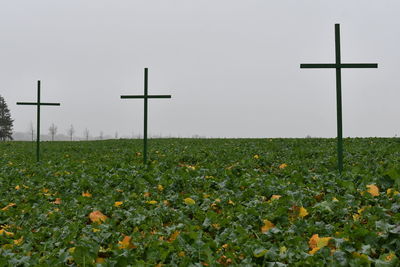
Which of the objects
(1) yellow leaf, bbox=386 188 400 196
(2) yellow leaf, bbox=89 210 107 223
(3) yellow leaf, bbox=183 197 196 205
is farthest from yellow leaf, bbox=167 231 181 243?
(1) yellow leaf, bbox=386 188 400 196

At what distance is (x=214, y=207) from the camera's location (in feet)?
18.7

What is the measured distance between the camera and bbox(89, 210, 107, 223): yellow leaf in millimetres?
5531

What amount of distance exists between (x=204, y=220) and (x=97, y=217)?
70.4 inches

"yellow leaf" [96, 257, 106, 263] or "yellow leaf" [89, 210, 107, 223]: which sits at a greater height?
"yellow leaf" [89, 210, 107, 223]

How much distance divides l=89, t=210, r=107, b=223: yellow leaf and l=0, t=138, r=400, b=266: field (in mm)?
16

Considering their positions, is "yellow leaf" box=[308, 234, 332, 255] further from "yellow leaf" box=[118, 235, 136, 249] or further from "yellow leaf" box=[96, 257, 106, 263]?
"yellow leaf" box=[96, 257, 106, 263]

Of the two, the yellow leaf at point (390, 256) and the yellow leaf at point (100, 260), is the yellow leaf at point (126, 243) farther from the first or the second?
the yellow leaf at point (390, 256)

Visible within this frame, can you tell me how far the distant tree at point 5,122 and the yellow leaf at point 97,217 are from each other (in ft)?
222

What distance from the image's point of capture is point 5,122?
215ft

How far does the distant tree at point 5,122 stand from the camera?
65250mm

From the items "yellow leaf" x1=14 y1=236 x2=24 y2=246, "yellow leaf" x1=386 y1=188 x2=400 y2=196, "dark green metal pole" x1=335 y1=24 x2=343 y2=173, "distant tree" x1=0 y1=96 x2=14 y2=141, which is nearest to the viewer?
"yellow leaf" x1=14 y1=236 x2=24 y2=246

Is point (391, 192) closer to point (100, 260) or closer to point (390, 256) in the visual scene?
point (390, 256)

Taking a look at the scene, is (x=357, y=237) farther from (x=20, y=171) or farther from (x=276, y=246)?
(x=20, y=171)

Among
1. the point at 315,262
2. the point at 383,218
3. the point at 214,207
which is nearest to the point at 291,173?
the point at 214,207
